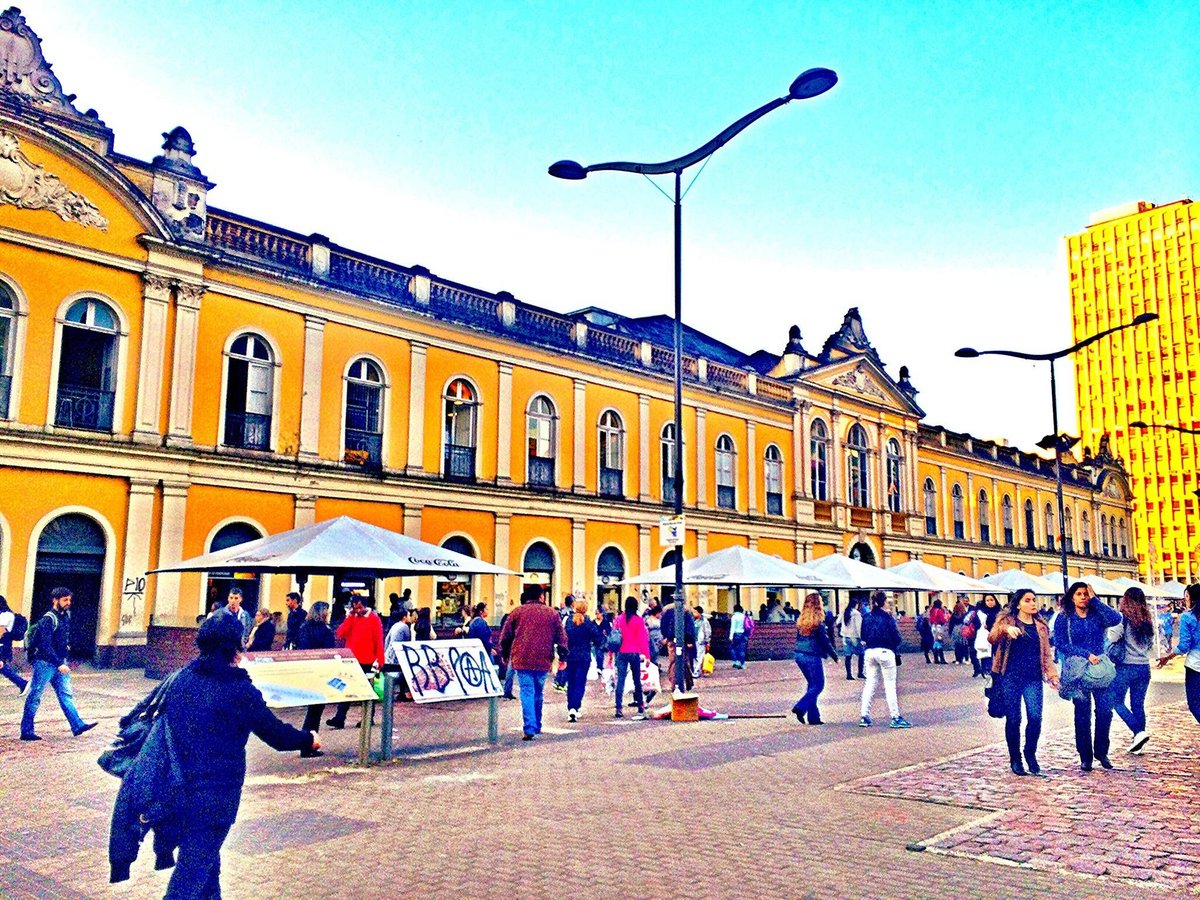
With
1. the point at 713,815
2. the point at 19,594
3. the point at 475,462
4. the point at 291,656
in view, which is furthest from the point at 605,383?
the point at 713,815

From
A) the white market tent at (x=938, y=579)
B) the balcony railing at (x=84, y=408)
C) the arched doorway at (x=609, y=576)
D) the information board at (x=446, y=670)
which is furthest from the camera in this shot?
the arched doorway at (x=609, y=576)

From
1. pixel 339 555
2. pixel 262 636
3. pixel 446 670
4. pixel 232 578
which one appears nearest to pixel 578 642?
pixel 446 670

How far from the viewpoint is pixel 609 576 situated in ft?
105

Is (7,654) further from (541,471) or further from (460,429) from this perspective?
(541,471)

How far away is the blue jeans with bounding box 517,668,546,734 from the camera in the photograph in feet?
40.0

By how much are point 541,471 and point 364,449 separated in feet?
20.1

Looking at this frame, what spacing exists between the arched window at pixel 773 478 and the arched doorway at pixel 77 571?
24.0 meters

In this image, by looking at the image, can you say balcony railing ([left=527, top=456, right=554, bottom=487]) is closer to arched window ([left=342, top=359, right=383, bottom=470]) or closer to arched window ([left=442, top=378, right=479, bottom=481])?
arched window ([left=442, top=378, right=479, bottom=481])

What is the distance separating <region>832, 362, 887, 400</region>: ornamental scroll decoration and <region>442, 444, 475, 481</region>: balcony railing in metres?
19.5

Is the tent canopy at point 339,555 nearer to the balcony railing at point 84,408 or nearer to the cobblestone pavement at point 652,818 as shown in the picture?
the cobblestone pavement at point 652,818

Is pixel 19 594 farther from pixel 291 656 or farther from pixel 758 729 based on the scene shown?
pixel 758 729

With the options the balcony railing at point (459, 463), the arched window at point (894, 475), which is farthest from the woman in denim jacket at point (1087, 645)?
the arched window at point (894, 475)

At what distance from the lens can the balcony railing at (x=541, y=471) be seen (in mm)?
30016

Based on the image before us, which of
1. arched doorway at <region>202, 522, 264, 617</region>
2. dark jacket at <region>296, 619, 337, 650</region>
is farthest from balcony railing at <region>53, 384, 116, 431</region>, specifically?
dark jacket at <region>296, 619, 337, 650</region>
